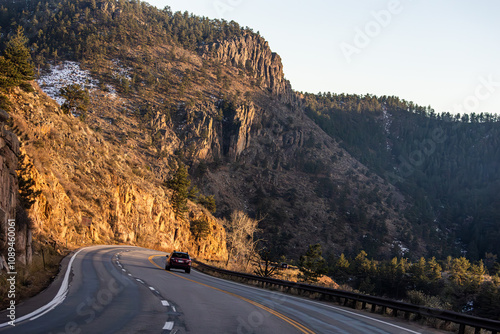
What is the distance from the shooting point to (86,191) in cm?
4825

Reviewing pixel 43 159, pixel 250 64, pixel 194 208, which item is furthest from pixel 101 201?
pixel 250 64

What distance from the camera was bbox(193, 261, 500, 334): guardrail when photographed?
11.8 m

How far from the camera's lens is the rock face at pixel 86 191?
3538cm

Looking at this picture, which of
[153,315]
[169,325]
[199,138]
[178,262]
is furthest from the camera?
[199,138]

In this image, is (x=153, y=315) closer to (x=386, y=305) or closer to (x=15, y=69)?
(x=386, y=305)

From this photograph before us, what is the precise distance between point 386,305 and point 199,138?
114341mm

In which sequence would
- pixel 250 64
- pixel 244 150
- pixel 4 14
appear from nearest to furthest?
1. pixel 244 150
2. pixel 4 14
3. pixel 250 64

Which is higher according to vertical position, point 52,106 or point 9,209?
point 52,106

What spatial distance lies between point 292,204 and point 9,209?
392 feet

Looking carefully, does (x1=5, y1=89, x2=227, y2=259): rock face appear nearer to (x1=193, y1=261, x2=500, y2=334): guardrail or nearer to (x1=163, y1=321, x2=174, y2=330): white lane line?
(x1=193, y1=261, x2=500, y2=334): guardrail

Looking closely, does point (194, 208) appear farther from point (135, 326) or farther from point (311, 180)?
point (311, 180)

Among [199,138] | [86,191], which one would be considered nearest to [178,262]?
[86,191]

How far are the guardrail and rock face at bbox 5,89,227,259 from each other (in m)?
16.8

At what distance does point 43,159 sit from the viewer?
127 ft
